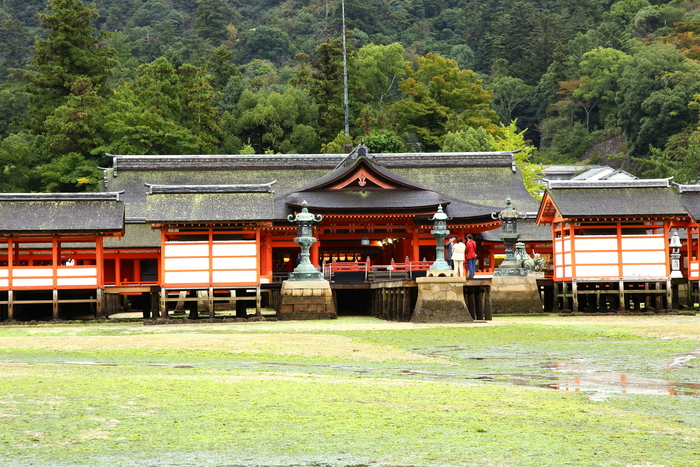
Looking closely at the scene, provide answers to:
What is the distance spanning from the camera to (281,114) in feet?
228

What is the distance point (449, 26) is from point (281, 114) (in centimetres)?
5916

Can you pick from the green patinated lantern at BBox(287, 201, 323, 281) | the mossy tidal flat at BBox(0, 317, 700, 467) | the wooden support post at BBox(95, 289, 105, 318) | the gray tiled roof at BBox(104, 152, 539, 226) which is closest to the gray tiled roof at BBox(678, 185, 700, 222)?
the gray tiled roof at BBox(104, 152, 539, 226)

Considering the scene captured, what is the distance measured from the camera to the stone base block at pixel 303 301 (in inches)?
1199

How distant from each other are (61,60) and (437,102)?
28.2m

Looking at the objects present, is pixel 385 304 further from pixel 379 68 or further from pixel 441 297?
pixel 379 68

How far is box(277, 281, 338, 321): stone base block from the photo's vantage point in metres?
30.5

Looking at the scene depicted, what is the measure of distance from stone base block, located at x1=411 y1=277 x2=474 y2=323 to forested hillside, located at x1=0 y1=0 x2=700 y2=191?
3213 cm

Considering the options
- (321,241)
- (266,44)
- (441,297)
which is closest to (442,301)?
(441,297)

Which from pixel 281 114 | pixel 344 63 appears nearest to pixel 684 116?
pixel 344 63

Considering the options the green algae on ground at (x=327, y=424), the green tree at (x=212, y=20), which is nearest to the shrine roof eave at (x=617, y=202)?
the green algae on ground at (x=327, y=424)

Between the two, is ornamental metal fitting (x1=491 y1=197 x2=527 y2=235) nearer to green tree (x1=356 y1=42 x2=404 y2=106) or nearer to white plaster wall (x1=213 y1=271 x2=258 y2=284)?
white plaster wall (x1=213 y1=271 x2=258 y2=284)

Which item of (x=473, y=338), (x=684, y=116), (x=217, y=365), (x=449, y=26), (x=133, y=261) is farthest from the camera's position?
(x=449, y=26)

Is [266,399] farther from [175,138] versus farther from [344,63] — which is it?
[344,63]

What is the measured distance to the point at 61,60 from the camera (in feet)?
211
